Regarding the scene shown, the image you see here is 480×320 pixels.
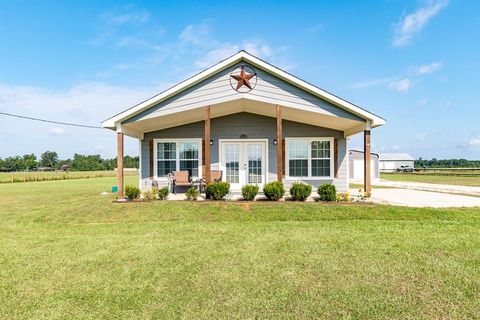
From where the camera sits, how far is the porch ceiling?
10.3 m

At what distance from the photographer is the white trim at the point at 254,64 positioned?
9.70 meters

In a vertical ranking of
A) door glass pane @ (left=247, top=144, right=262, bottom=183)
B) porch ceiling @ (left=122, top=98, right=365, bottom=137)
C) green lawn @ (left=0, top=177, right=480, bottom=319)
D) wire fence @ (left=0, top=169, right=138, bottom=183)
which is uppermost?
porch ceiling @ (left=122, top=98, right=365, bottom=137)

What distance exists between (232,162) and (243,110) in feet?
6.90

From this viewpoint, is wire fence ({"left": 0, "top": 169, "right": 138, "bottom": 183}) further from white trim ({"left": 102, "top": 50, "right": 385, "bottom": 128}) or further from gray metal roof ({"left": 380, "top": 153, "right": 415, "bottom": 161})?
gray metal roof ({"left": 380, "top": 153, "right": 415, "bottom": 161})

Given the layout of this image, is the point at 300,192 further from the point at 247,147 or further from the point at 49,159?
the point at 49,159

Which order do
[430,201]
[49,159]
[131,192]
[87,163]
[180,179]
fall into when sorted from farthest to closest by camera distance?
[49,159]
[87,163]
[180,179]
[430,201]
[131,192]

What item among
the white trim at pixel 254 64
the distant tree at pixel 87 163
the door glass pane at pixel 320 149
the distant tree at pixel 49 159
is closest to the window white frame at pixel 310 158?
the door glass pane at pixel 320 149

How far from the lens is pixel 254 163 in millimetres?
12156

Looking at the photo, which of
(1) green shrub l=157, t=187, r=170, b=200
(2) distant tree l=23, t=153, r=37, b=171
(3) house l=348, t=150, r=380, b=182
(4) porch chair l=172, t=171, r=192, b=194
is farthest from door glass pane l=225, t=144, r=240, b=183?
(2) distant tree l=23, t=153, r=37, b=171

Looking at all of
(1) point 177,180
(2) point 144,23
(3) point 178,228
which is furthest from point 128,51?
(3) point 178,228

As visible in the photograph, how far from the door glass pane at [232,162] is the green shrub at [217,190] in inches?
114

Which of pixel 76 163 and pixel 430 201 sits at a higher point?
pixel 76 163

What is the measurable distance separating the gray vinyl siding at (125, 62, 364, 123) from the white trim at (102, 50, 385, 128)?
0.47 ft

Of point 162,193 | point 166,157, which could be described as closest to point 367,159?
point 162,193
